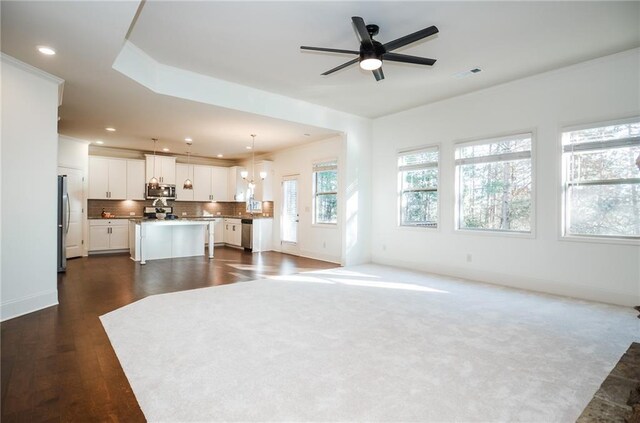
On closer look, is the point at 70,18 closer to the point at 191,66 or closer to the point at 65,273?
the point at 191,66

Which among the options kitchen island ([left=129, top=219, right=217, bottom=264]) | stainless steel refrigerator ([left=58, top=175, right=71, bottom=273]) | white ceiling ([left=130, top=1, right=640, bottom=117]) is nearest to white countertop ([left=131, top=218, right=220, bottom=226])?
kitchen island ([left=129, top=219, right=217, bottom=264])

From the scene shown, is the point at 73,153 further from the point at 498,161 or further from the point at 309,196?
the point at 498,161

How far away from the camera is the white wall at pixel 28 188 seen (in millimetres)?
3533

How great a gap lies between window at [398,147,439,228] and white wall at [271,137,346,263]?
1254 millimetres

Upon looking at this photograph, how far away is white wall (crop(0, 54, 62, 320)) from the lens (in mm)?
3533

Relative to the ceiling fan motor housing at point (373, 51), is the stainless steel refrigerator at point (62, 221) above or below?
below

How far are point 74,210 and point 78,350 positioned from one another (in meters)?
6.20

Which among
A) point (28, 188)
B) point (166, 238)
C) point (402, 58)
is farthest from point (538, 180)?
point (166, 238)

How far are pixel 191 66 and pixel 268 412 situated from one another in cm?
446

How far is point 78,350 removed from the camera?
2.75m

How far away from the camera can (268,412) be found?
193 centimetres

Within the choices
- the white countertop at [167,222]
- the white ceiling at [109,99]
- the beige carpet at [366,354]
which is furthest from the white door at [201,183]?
the beige carpet at [366,354]

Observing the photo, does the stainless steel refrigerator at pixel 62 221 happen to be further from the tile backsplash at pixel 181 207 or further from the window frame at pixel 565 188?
the window frame at pixel 565 188

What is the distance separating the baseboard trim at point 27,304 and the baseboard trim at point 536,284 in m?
5.67
